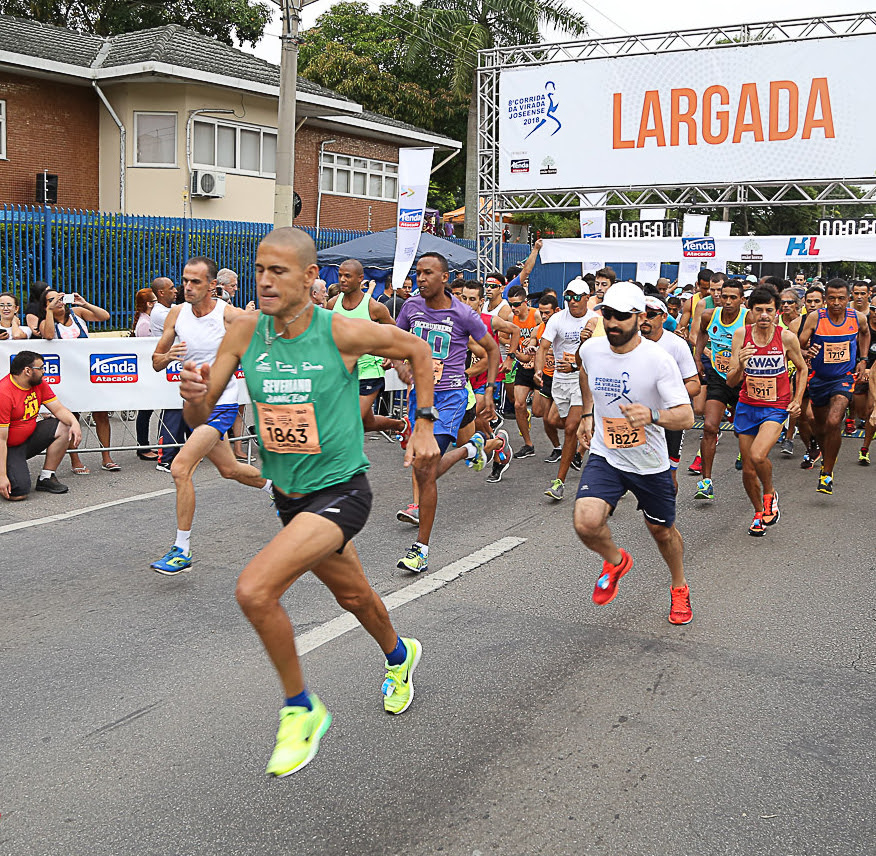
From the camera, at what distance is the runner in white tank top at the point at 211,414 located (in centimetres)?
666

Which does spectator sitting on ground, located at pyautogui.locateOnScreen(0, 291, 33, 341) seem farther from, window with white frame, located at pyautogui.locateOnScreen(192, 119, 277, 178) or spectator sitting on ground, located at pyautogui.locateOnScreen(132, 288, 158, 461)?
window with white frame, located at pyautogui.locateOnScreen(192, 119, 277, 178)

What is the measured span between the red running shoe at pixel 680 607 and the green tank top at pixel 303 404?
2490 millimetres

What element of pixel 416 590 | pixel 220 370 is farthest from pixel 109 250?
pixel 220 370

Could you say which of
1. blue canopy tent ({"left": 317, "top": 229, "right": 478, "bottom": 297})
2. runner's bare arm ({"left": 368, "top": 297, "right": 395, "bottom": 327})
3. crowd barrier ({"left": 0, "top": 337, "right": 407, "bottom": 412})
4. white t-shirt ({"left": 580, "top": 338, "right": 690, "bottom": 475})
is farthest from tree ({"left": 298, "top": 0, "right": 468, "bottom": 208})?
white t-shirt ({"left": 580, "top": 338, "right": 690, "bottom": 475})

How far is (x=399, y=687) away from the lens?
4.54 meters

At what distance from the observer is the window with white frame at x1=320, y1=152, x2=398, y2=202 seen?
2988 cm

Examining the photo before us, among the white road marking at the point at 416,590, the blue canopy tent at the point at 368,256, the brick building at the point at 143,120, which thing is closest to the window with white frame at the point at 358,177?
the brick building at the point at 143,120

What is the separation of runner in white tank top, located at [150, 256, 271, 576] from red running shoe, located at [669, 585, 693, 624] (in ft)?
9.82

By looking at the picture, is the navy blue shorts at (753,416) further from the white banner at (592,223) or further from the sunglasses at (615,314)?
the white banner at (592,223)

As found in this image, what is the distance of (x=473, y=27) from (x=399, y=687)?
33.0 m

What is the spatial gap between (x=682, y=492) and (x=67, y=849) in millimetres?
7440

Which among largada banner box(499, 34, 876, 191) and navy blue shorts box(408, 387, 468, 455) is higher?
largada banner box(499, 34, 876, 191)

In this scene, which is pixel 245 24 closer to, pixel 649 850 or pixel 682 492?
pixel 682 492

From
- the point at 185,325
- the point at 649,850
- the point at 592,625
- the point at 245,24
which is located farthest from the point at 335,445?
the point at 245,24
